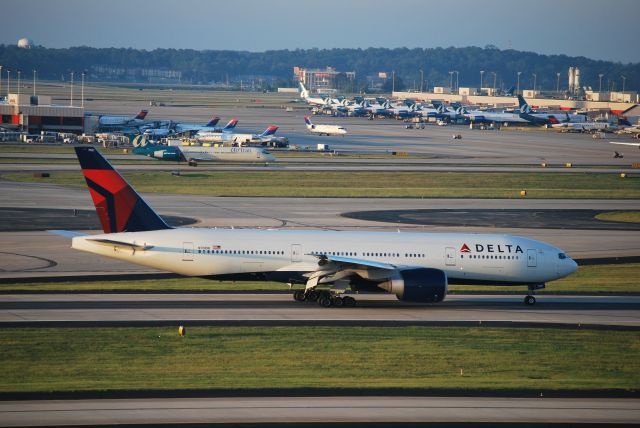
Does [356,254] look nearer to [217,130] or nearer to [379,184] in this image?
[379,184]

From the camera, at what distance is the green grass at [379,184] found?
96.1 m

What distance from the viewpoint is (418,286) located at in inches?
1785

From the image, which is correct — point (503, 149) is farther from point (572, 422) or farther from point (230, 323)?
point (572, 422)

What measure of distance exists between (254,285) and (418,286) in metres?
11.3

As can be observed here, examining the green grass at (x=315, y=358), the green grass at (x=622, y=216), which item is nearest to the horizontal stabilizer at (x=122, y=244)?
the green grass at (x=315, y=358)

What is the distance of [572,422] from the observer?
2855 cm

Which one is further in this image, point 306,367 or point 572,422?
point 306,367

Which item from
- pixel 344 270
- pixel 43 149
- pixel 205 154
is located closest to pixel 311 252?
pixel 344 270

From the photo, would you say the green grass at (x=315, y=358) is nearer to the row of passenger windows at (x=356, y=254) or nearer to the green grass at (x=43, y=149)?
the row of passenger windows at (x=356, y=254)

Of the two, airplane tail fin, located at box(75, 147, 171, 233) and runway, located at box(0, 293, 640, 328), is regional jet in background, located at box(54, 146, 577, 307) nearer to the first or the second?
airplane tail fin, located at box(75, 147, 171, 233)

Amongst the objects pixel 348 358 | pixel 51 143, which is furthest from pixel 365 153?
pixel 348 358

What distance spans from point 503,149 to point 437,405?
440ft

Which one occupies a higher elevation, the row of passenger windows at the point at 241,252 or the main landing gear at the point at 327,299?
the row of passenger windows at the point at 241,252

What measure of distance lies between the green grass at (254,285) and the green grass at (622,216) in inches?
956
